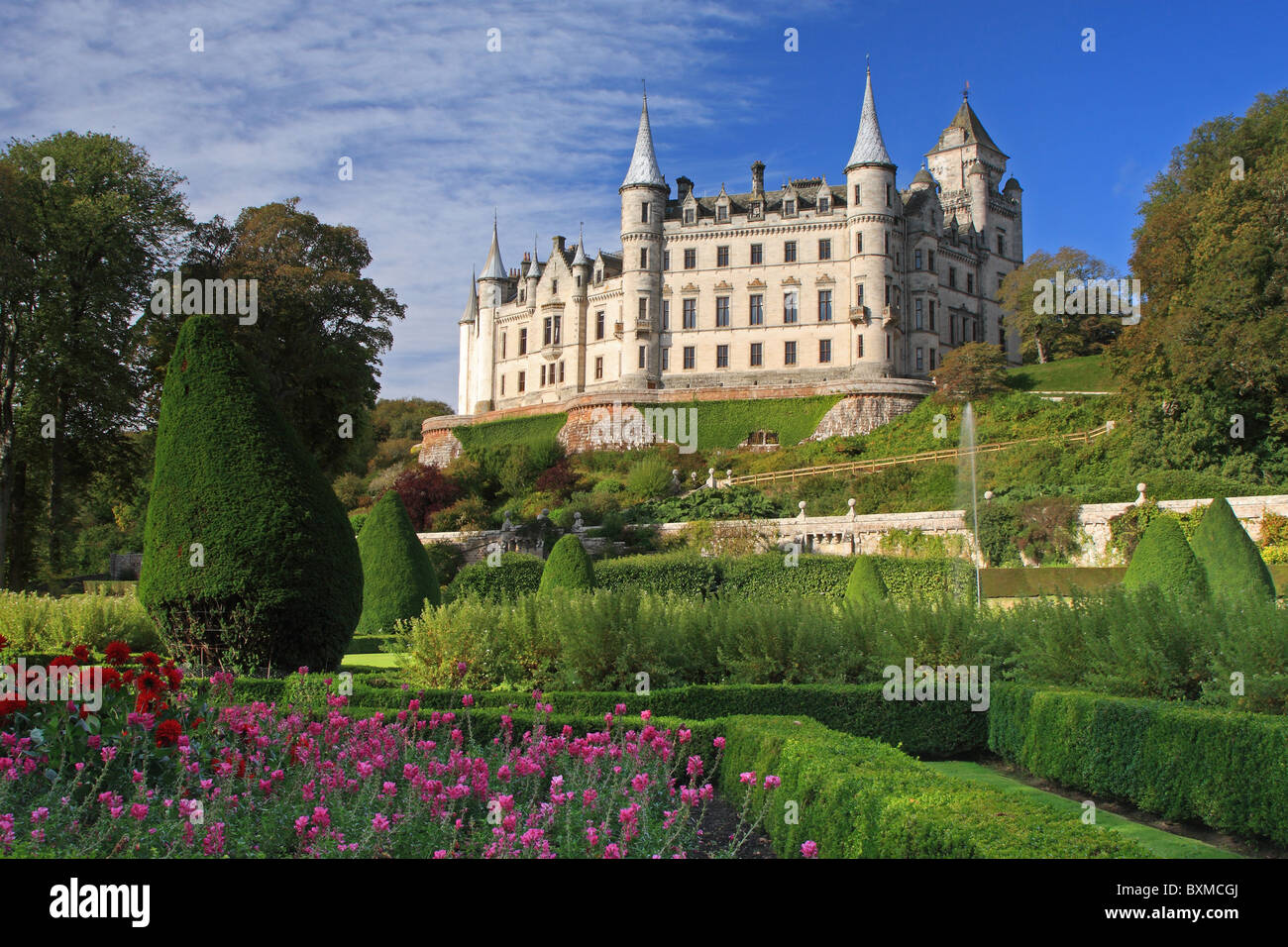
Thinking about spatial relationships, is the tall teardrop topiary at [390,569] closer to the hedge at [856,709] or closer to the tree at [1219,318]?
the hedge at [856,709]

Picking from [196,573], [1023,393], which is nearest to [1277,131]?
[1023,393]

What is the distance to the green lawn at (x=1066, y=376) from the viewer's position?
143ft

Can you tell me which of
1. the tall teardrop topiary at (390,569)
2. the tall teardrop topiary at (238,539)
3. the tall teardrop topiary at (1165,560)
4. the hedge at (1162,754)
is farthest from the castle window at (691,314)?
the hedge at (1162,754)

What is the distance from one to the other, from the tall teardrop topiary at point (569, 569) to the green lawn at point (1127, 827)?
8998 millimetres

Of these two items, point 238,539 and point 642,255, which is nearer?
point 238,539

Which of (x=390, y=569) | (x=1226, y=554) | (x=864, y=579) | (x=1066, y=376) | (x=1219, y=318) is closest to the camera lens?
(x=1226, y=554)

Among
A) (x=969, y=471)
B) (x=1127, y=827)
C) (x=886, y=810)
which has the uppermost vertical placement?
(x=969, y=471)

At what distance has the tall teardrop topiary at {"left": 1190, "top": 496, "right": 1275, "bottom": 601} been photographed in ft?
47.4

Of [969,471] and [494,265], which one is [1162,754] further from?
[494,265]

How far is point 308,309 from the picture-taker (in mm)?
32406

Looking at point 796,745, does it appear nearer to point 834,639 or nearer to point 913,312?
point 834,639

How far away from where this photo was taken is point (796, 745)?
661 centimetres

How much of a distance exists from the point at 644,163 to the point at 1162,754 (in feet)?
162

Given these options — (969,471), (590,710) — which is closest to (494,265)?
(969,471)
